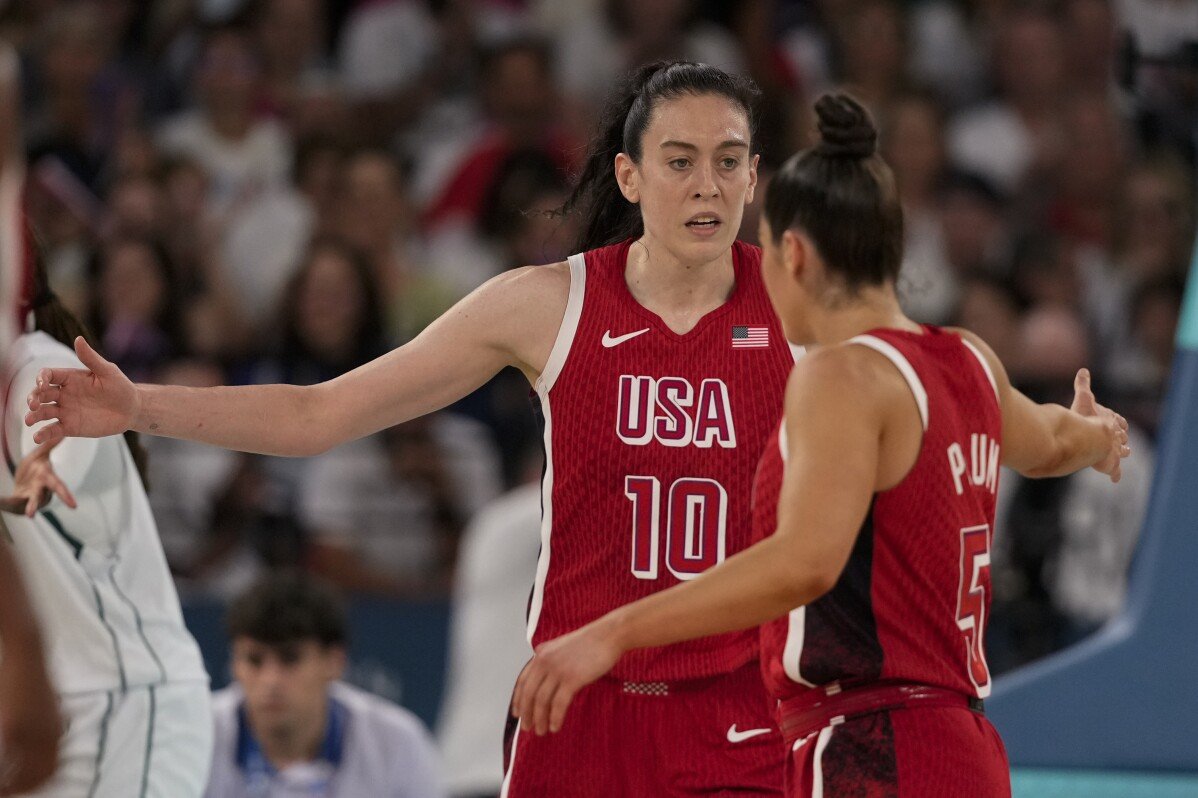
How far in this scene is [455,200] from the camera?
8.93 metres

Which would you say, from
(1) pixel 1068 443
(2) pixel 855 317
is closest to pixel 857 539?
(2) pixel 855 317

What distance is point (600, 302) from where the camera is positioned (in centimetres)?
409

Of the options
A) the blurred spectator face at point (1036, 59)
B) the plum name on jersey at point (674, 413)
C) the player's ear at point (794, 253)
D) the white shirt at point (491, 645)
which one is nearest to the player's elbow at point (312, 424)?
the plum name on jersey at point (674, 413)

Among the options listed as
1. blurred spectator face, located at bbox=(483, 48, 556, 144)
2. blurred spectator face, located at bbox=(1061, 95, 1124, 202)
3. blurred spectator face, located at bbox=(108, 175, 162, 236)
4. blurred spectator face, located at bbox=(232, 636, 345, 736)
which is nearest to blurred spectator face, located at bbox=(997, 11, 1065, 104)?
blurred spectator face, located at bbox=(1061, 95, 1124, 202)

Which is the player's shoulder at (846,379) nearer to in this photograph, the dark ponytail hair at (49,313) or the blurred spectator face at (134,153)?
the dark ponytail hair at (49,313)

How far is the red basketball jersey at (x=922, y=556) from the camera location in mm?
3184

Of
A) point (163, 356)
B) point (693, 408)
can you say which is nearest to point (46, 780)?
point (693, 408)

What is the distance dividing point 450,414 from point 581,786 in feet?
11.9

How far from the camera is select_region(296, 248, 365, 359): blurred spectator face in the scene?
7.79 meters

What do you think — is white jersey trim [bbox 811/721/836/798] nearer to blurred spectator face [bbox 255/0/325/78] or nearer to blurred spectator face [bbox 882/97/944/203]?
blurred spectator face [bbox 882/97/944/203]

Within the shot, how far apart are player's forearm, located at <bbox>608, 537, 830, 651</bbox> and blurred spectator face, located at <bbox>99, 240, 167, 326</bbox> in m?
5.42

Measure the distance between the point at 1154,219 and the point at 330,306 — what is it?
362 cm

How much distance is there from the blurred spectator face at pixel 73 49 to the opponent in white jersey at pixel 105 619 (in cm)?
559

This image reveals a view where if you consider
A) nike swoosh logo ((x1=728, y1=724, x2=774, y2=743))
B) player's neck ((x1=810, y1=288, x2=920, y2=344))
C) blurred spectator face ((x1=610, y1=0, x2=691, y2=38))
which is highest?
blurred spectator face ((x1=610, y1=0, x2=691, y2=38))
